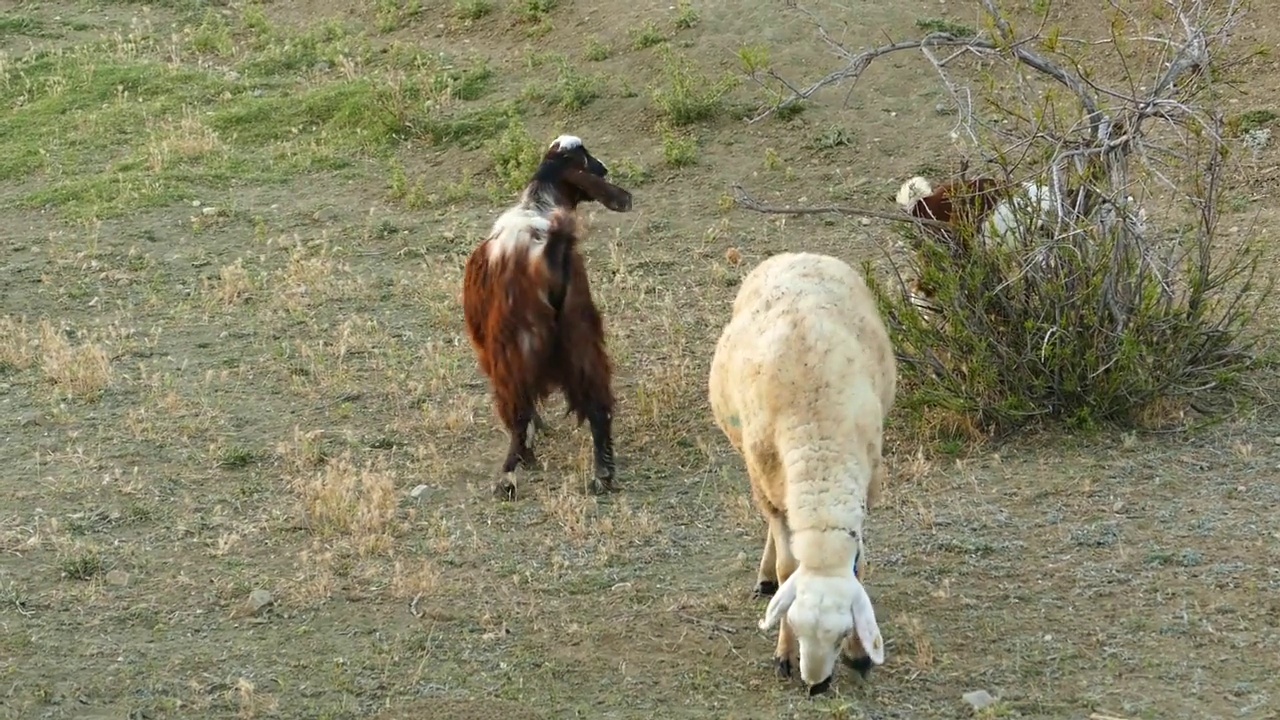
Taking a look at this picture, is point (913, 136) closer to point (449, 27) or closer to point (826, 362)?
point (449, 27)

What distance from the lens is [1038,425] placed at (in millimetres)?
7727

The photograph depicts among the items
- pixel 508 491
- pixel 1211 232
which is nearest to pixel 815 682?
pixel 508 491

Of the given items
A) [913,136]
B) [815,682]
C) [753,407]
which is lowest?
[913,136]

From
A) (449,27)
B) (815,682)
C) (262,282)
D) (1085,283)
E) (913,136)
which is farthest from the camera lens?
(449,27)

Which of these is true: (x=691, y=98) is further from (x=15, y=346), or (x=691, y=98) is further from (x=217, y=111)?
(x=15, y=346)

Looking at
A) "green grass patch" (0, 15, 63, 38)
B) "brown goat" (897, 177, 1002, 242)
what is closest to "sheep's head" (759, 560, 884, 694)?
"brown goat" (897, 177, 1002, 242)

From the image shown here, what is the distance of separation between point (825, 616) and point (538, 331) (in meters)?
2.95

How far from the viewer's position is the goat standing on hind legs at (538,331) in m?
7.66

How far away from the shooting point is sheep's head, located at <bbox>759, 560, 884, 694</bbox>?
16.8 feet

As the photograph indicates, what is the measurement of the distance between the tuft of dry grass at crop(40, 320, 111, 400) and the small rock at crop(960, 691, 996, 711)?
5414 mm

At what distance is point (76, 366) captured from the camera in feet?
29.6

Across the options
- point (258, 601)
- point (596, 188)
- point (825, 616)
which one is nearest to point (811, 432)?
point (825, 616)

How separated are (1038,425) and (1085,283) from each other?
2.35 ft

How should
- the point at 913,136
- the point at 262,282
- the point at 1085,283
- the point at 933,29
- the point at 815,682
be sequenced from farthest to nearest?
the point at 933,29
the point at 913,136
the point at 262,282
the point at 1085,283
the point at 815,682
